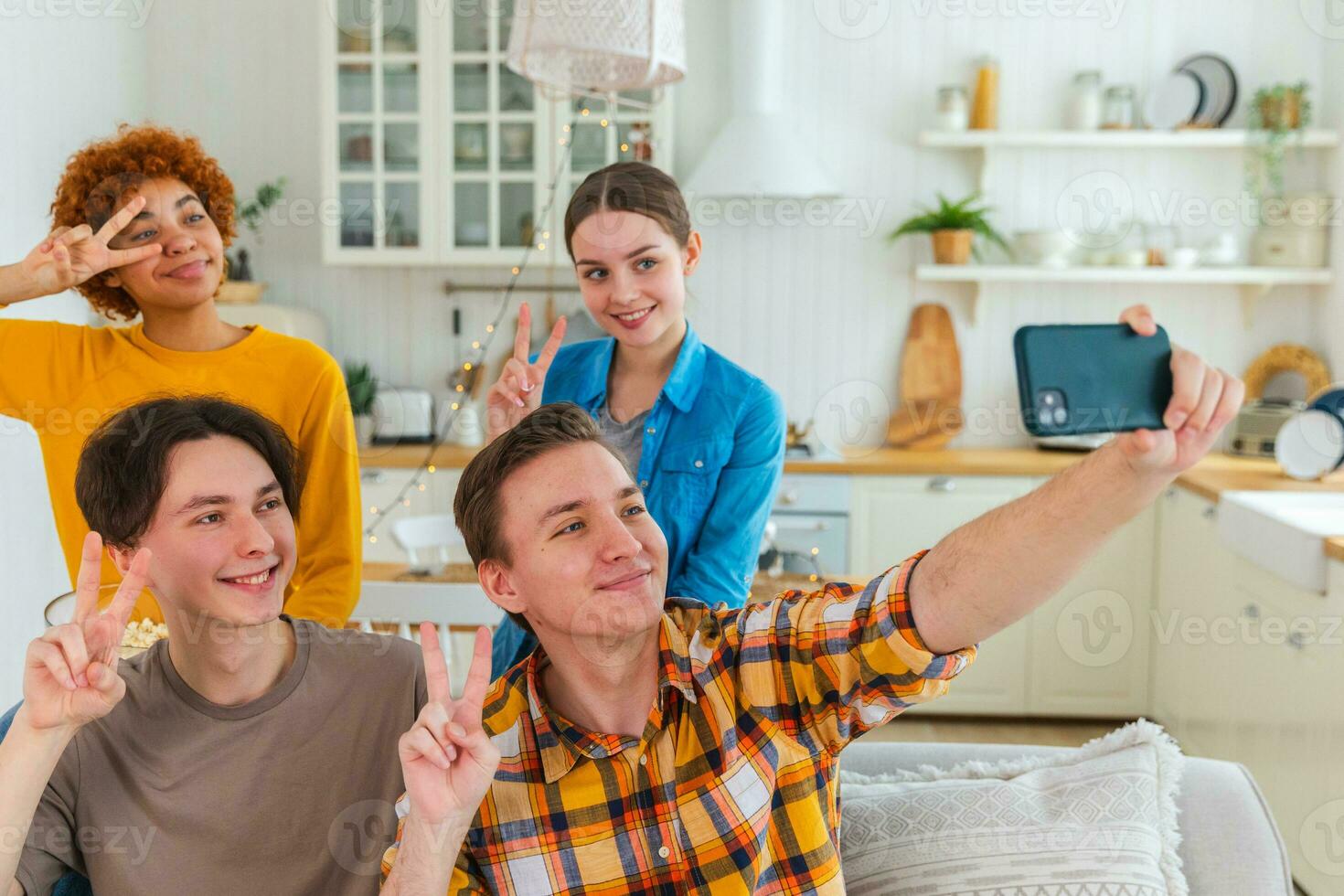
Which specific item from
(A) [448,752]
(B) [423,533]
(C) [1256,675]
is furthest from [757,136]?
(A) [448,752]

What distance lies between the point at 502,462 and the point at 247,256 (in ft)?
10.4

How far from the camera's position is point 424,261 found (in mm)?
3881

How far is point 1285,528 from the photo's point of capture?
103 inches

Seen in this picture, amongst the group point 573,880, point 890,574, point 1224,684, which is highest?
point 890,574

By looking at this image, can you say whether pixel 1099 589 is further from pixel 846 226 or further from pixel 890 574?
pixel 890 574

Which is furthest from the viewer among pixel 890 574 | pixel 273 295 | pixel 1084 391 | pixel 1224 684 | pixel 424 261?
pixel 273 295

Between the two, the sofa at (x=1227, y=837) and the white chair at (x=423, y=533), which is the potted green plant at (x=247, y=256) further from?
the sofa at (x=1227, y=837)

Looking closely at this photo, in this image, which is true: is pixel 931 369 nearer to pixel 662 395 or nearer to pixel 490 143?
pixel 490 143

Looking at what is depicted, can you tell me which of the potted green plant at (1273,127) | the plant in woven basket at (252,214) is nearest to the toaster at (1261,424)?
the potted green plant at (1273,127)

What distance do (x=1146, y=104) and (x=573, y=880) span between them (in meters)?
3.65

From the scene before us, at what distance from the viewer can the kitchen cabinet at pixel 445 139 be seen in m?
3.81

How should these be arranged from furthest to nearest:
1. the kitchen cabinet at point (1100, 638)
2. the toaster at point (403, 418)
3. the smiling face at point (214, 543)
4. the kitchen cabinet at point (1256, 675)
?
1. the toaster at point (403, 418)
2. the kitchen cabinet at point (1100, 638)
3. the kitchen cabinet at point (1256, 675)
4. the smiling face at point (214, 543)

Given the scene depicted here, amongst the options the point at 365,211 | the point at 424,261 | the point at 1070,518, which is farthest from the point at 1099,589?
the point at 1070,518

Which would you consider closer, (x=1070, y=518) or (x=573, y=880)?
(x=1070, y=518)
